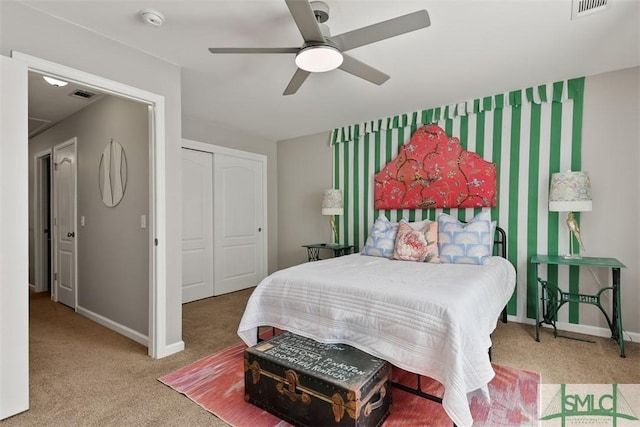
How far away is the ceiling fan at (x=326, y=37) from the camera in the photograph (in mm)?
1666

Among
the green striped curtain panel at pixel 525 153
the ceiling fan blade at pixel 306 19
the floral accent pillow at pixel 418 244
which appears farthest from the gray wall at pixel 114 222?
the green striped curtain panel at pixel 525 153

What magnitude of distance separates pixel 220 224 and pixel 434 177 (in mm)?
2993

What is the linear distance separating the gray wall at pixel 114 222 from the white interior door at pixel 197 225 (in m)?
0.95

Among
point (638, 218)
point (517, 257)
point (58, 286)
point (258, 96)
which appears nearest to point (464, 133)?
point (517, 257)

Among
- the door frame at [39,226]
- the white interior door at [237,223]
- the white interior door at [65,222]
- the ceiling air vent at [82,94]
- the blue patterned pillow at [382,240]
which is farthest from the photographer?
the door frame at [39,226]

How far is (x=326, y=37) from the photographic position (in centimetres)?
192

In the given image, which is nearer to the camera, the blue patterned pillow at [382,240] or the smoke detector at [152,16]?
the smoke detector at [152,16]

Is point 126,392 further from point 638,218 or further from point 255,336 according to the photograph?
point 638,218

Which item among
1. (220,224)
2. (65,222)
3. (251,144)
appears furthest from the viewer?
(251,144)

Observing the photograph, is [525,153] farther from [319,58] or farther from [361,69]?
[319,58]

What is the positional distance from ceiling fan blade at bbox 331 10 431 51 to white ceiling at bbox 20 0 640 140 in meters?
0.22

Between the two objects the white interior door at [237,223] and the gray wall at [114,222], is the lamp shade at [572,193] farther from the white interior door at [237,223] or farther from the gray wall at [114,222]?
the white interior door at [237,223]

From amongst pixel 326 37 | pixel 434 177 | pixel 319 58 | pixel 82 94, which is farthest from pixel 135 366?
pixel 434 177

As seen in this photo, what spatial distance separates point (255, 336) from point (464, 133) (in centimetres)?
307
